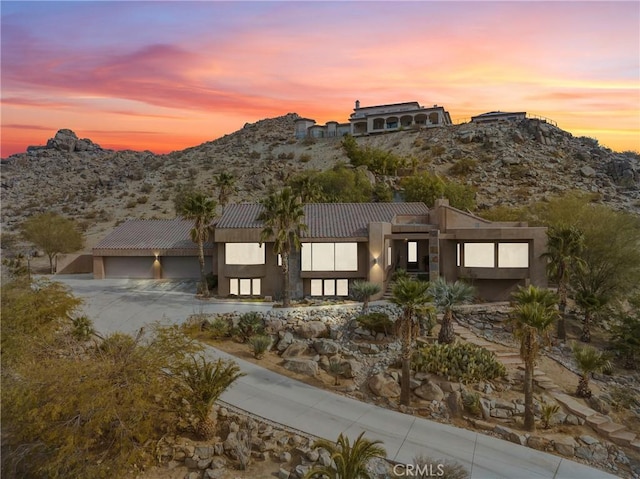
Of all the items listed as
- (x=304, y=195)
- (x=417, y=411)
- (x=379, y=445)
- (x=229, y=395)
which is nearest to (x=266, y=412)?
(x=229, y=395)

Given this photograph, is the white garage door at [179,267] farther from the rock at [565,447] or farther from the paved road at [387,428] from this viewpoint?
the rock at [565,447]

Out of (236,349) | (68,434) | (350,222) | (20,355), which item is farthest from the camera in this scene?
(350,222)

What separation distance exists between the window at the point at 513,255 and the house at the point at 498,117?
77296mm

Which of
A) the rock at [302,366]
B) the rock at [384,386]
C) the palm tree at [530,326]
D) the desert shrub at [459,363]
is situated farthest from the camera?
the rock at [302,366]

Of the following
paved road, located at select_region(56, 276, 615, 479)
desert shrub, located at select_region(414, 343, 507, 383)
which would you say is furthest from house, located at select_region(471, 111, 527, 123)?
paved road, located at select_region(56, 276, 615, 479)

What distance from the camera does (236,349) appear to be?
85.0 ft

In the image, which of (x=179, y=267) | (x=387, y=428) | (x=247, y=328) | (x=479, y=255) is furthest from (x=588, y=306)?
(x=179, y=267)

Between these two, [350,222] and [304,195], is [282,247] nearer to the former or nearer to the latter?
[350,222]

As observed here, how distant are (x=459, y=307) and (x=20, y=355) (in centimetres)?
2401

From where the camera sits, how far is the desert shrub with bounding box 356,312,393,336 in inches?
1070

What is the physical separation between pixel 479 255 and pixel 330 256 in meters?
10.7

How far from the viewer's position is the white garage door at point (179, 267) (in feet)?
138

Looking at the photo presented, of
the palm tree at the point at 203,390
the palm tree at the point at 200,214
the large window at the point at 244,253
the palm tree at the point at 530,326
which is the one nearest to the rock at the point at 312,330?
the large window at the point at 244,253

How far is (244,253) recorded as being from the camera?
34.6 metres
